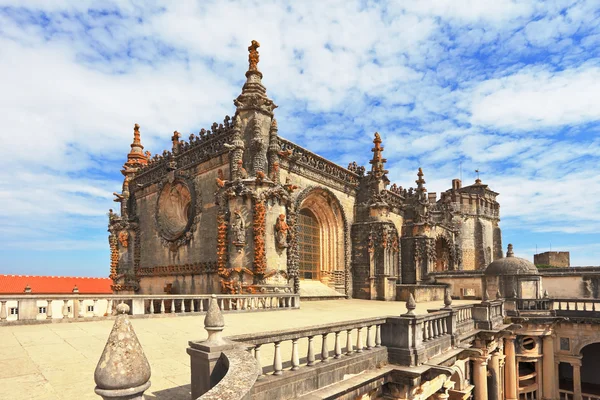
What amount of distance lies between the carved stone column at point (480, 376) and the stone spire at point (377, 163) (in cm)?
1272

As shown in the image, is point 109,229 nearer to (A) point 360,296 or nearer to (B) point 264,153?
(B) point 264,153

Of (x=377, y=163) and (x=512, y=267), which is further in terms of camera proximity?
(x=377, y=163)

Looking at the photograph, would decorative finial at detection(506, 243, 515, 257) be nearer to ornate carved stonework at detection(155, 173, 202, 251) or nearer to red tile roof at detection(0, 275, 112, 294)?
ornate carved stonework at detection(155, 173, 202, 251)

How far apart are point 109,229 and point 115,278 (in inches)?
133

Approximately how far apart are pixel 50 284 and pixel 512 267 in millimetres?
36379

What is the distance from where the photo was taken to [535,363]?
59.7ft

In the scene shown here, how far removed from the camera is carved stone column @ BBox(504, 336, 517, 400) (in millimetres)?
16438

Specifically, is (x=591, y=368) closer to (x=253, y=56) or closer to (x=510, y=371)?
(x=510, y=371)

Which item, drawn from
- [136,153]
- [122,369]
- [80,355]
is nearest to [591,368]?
[80,355]

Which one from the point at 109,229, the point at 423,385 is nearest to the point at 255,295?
the point at 423,385

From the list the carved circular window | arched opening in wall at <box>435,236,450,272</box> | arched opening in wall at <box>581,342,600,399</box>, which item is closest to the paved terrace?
the carved circular window

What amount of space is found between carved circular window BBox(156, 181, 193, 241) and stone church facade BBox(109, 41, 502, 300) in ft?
0.24

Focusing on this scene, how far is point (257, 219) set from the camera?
15.2 meters

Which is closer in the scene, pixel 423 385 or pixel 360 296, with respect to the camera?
pixel 423 385
